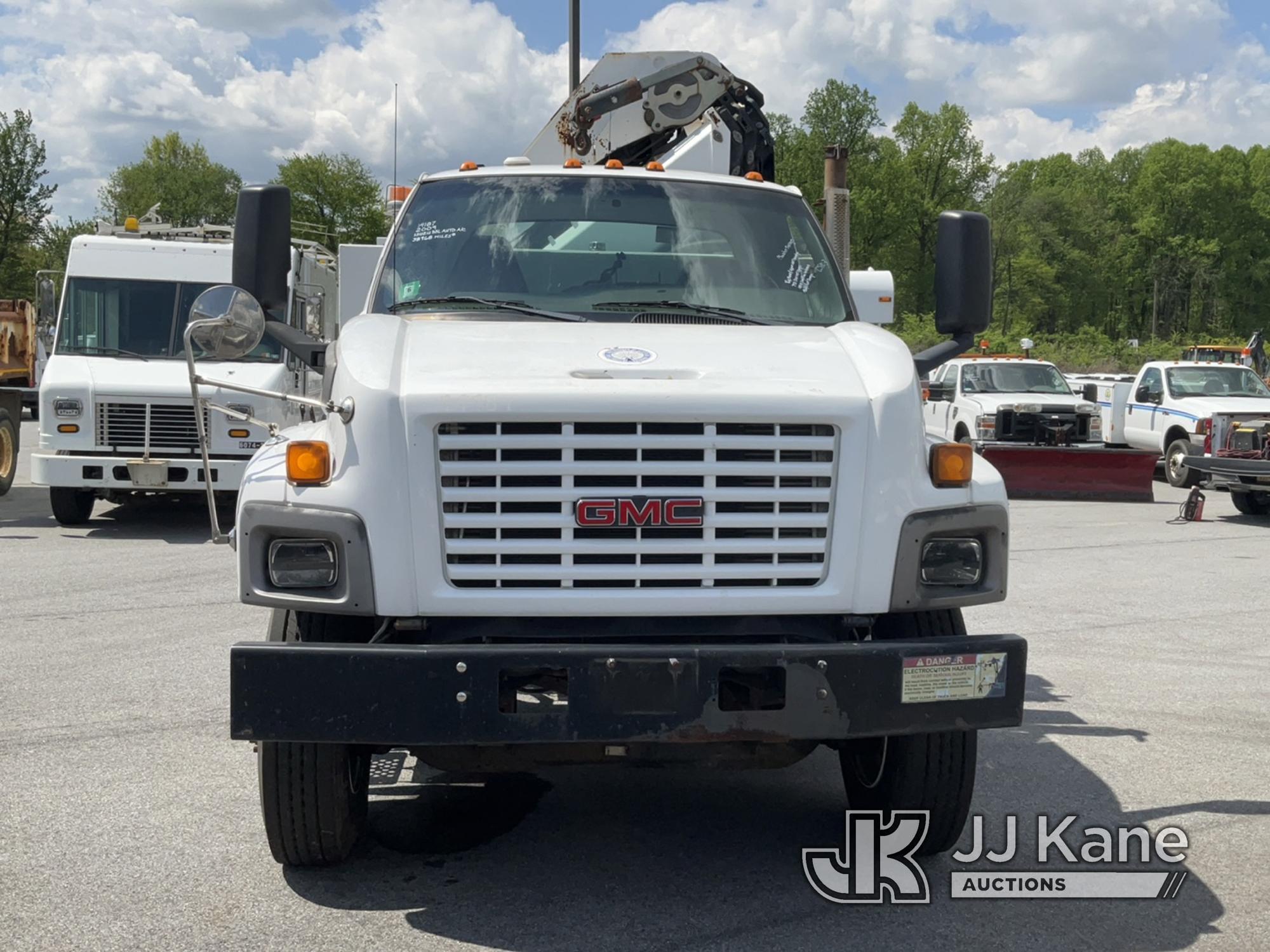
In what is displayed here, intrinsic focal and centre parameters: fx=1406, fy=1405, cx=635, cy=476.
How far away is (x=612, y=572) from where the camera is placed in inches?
153

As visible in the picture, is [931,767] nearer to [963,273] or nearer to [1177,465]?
[963,273]

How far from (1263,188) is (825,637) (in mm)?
99795

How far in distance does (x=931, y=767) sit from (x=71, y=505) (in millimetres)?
10997

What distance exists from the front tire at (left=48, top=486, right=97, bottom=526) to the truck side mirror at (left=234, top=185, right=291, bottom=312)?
894 centimetres

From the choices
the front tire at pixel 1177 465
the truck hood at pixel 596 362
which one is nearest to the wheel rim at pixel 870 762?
the truck hood at pixel 596 362

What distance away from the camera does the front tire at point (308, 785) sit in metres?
4.06

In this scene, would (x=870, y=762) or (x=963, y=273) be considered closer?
(x=870, y=762)

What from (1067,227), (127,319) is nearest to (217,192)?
(1067,227)

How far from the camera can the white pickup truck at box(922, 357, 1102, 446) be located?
1973 centimetres

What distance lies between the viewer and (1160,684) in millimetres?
Answer: 7207

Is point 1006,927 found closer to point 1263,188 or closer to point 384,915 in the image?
point 384,915

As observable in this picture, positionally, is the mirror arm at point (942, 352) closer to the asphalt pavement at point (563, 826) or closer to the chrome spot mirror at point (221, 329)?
the asphalt pavement at point (563, 826)

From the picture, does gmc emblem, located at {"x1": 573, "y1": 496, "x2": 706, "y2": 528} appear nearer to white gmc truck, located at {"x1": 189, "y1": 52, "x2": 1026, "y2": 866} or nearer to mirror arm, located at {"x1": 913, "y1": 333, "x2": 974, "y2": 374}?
white gmc truck, located at {"x1": 189, "y1": 52, "x2": 1026, "y2": 866}

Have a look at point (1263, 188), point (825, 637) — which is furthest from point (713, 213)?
point (1263, 188)
